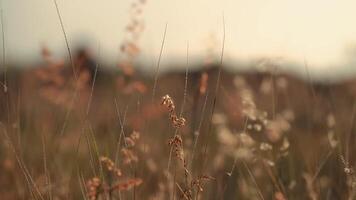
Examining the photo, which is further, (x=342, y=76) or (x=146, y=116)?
(x=342, y=76)

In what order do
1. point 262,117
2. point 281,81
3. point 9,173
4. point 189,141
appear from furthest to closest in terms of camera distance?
point 281,81
point 9,173
point 189,141
point 262,117

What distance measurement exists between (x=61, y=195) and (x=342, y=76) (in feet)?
6.05

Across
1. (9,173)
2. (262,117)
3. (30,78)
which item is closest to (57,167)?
(9,173)

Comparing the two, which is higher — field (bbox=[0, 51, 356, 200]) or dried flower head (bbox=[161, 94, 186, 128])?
dried flower head (bbox=[161, 94, 186, 128])

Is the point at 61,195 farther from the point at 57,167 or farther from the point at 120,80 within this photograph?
the point at 120,80

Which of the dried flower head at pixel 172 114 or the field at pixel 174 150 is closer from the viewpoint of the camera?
the dried flower head at pixel 172 114

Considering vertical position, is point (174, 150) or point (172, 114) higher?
point (172, 114)

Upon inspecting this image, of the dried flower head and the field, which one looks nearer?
the dried flower head

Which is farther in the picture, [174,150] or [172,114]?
[174,150]

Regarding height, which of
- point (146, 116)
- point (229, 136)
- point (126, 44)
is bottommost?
point (229, 136)

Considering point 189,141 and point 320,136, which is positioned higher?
point 189,141

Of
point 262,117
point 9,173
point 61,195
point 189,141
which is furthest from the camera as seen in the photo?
point 9,173

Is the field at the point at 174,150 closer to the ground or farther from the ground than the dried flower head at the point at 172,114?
closer to the ground

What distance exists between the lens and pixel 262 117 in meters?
2.25
